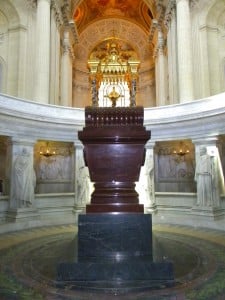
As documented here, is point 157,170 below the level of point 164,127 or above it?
below

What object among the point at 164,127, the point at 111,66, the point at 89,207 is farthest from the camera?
the point at 111,66

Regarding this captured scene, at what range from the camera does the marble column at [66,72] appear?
64.0 feet

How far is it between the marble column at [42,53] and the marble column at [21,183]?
519 centimetres

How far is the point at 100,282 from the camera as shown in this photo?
3.98 m

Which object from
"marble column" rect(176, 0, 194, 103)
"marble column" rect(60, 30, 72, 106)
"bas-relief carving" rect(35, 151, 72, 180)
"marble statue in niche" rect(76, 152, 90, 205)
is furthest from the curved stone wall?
"marble column" rect(60, 30, 72, 106)

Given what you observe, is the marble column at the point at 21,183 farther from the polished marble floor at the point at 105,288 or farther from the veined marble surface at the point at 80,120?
the polished marble floor at the point at 105,288

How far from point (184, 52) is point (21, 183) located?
11.0 m

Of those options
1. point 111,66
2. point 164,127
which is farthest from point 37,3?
point 164,127

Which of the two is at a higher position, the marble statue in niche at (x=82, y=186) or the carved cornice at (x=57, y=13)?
the carved cornice at (x=57, y=13)

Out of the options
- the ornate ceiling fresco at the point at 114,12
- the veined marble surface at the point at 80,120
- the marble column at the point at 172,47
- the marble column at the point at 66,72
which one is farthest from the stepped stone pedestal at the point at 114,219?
the ornate ceiling fresco at the point at 114,12

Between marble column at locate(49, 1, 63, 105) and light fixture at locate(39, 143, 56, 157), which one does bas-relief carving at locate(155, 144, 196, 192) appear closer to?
light fixture at locate(39, 143, 56, 157)

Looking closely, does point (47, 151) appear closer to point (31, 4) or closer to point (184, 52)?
point (184, 52)

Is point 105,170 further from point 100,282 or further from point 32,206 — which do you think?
point 32,206

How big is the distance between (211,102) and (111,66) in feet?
47.9
